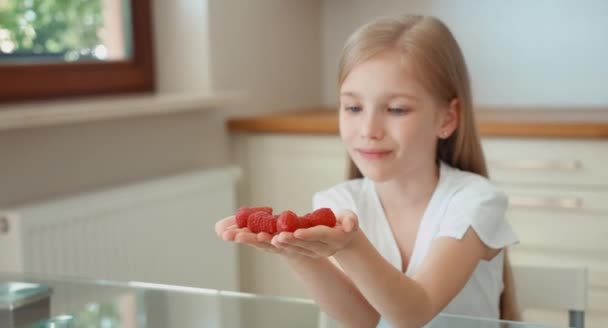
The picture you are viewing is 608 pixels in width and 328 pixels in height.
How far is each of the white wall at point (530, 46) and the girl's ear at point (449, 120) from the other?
159 cm

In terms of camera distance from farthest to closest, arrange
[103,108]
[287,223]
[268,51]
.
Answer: [268,51], [103,108], [287,223]

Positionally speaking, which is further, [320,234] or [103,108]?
[103,108]

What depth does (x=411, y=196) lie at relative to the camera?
1.29m

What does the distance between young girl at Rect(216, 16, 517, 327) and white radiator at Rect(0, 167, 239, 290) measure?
761 millimetres

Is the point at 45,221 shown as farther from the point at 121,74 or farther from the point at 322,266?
the point at 322,266

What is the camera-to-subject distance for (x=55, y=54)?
2.19 m

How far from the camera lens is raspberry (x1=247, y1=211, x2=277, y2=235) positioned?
823 millimetres

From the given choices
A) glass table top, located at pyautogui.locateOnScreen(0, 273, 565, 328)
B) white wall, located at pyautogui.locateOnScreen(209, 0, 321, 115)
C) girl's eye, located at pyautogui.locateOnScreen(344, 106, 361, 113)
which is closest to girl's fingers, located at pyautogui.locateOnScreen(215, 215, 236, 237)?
glass table top, located at pyautogui.locateOnScreen(0, 273, 565, 328)

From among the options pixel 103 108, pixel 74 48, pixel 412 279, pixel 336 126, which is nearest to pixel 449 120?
pixel 412 279

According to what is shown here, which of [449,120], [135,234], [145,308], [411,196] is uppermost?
[449,120]

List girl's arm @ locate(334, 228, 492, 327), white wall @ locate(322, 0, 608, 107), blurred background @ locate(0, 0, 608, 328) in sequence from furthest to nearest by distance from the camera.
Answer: white wall @ locate(322, 0, 608, 107) < blurred background @ locate(0, 0, 608, 328) < girl's arm @ locate(334, 228, 492, 327)

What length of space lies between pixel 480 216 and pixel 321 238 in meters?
0.43

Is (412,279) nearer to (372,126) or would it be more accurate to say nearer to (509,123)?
(372,126)

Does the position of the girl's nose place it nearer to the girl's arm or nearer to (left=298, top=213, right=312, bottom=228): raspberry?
the girl's arm
